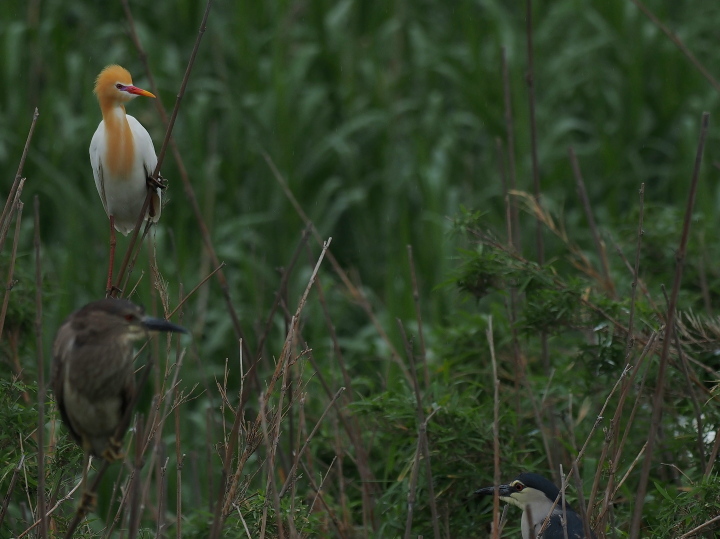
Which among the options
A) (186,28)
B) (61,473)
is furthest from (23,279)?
(186,28)

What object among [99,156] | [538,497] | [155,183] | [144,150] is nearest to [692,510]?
[538,497]

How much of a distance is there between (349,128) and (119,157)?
359 cm

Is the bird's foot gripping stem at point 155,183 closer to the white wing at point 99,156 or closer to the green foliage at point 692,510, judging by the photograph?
the white wing at point 99,156

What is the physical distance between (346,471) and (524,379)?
846 mm

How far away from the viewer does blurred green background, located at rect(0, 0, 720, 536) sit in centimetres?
573

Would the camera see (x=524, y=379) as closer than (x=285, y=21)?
Yes

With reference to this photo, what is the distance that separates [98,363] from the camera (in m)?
1.87

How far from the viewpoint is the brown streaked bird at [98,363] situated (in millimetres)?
1874

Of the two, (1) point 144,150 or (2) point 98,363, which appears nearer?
(2) point 98,363

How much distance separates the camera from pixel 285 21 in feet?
23.5

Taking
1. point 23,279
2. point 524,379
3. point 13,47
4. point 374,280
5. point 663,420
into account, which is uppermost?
point 13,47

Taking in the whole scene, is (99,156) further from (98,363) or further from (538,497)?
(538,497)

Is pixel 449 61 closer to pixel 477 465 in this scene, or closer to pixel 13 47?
pixel 13 47

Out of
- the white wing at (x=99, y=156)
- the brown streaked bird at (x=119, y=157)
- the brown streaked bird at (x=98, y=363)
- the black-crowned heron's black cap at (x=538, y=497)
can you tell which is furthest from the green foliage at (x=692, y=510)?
the white wing at (x=99, y=156)
